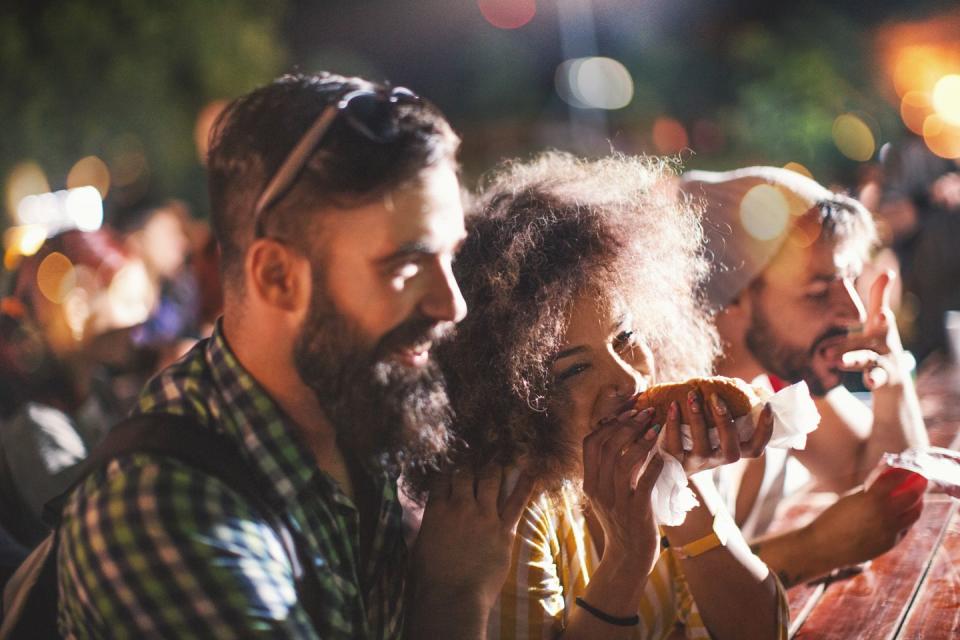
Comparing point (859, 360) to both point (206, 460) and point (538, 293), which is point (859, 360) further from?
point (206, 460)

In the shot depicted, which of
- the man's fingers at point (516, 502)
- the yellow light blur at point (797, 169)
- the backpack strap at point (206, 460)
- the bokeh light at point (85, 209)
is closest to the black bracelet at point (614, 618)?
the man's fingers at point (516, 502)

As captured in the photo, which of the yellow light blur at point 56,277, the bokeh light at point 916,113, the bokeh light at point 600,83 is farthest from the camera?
the bokeh light at point 600,83

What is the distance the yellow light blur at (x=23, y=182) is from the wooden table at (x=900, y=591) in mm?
15115

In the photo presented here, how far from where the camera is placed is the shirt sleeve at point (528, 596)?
6.40 ft

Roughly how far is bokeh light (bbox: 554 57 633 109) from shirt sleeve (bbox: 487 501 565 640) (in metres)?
23.8

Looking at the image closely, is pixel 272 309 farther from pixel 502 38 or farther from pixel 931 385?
pixel 502 38

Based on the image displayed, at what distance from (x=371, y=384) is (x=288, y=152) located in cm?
44

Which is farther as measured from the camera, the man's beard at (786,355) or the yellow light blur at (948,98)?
the yellow light blur at (948,98)

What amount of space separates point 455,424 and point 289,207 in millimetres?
703

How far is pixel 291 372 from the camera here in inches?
64.1

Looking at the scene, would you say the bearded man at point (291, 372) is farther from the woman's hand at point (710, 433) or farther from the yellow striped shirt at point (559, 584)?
the woman's hand at point (710, 433)

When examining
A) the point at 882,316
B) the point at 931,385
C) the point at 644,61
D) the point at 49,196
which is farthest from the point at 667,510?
the point at 644,61

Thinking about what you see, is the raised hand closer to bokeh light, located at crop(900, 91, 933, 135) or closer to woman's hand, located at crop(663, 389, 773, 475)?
woman's hand, located at crop(663, 389, 773, 475)

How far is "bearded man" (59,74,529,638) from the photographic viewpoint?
4.46 feet
